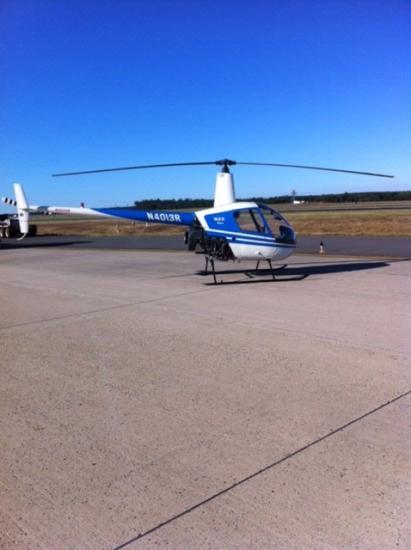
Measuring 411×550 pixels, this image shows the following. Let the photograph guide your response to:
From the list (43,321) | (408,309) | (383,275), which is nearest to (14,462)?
(43,321)

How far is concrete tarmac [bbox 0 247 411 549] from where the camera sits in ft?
9.59

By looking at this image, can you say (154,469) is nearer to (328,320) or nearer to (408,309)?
(328,320)

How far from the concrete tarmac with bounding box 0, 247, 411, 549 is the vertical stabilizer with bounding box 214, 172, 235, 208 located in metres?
4.51

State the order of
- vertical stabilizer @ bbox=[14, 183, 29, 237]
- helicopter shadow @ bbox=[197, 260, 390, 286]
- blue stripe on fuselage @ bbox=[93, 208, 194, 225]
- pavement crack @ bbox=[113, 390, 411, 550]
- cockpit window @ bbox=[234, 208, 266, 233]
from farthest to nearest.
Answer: vertical stabilizer @ bbox=[14, 183, 29, 237] < blue stripe on fuselage @ bbox=[93, 208, 194, 225] < helicopter shadow @ bbox=[197, 260, 390, 286] < cockpit window @ bbox=[234, 208, 266, 233] < pavement crack @ bbox=[113, 390, 411, 550]

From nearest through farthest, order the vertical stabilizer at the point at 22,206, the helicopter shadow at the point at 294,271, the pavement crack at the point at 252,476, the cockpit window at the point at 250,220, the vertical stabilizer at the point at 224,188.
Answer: the pavement crack at the point at 252,476, the cockpit window at the point at 250,220, the helicopter shadow at the point at 294,271, the vertical stabilizer at the point at 224,188, the vertical stabilizer at the point at 22,206

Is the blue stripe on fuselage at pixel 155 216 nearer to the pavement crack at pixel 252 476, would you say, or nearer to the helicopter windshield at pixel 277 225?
the helicopter windshield at pixel 277 225

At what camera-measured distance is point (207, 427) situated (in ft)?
13.8

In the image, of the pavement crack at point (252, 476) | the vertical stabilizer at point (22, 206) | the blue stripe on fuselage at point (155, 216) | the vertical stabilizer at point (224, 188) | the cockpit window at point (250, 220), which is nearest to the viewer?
the pavement crack at point (252, 476)

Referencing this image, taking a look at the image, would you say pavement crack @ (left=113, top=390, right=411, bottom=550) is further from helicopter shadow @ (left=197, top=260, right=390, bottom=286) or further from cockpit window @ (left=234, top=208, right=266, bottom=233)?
cockpit window @ (left=234, top=208, right=266, bottom=233)

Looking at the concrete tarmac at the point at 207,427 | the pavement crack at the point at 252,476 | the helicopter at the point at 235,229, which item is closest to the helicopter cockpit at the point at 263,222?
the helicopter at the point at 235,229

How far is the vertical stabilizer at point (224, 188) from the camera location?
12.8 m

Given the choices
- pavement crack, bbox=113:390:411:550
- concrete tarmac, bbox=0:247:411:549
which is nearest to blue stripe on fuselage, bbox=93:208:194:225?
concrete tarmac, bbox=0:247:411:549

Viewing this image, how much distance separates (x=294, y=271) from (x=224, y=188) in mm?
3144

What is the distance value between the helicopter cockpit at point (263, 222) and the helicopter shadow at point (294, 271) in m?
1.00
